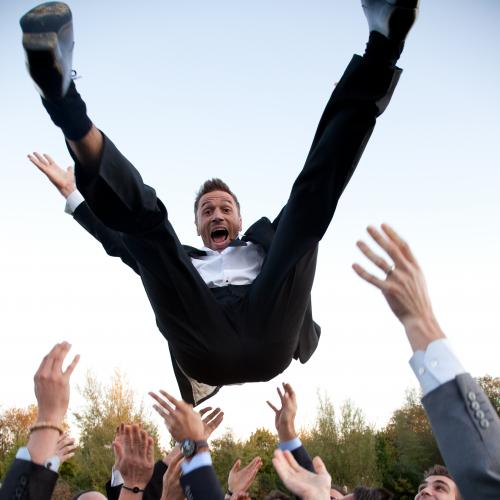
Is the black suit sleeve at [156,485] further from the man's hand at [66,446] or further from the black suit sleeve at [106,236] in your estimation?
the black suit sleeve at [106,236]

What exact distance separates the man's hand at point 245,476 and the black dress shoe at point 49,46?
2.84 metres

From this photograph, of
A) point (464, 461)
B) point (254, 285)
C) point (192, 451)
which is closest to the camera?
point (464, 461)

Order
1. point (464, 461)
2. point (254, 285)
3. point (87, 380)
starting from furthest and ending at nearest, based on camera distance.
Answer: point (87, 380)
point (254, 285)
point (464, 461)

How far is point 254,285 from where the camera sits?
3865mm

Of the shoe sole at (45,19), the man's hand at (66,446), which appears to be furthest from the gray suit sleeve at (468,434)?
the man's hand at (66,446)

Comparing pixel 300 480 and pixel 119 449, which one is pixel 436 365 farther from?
pixel 119 449

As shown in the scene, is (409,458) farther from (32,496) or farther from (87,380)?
(32,496)

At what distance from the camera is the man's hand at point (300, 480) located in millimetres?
2643

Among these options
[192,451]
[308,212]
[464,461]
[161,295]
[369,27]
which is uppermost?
[369,27]

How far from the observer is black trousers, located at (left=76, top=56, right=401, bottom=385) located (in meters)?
3.34

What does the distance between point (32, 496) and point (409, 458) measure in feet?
98.6

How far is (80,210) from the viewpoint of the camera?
4516mm

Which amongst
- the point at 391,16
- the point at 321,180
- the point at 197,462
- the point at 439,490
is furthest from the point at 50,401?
the point at 439,490

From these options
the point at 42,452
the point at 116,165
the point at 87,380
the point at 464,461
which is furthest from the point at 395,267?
the point at 87,380
